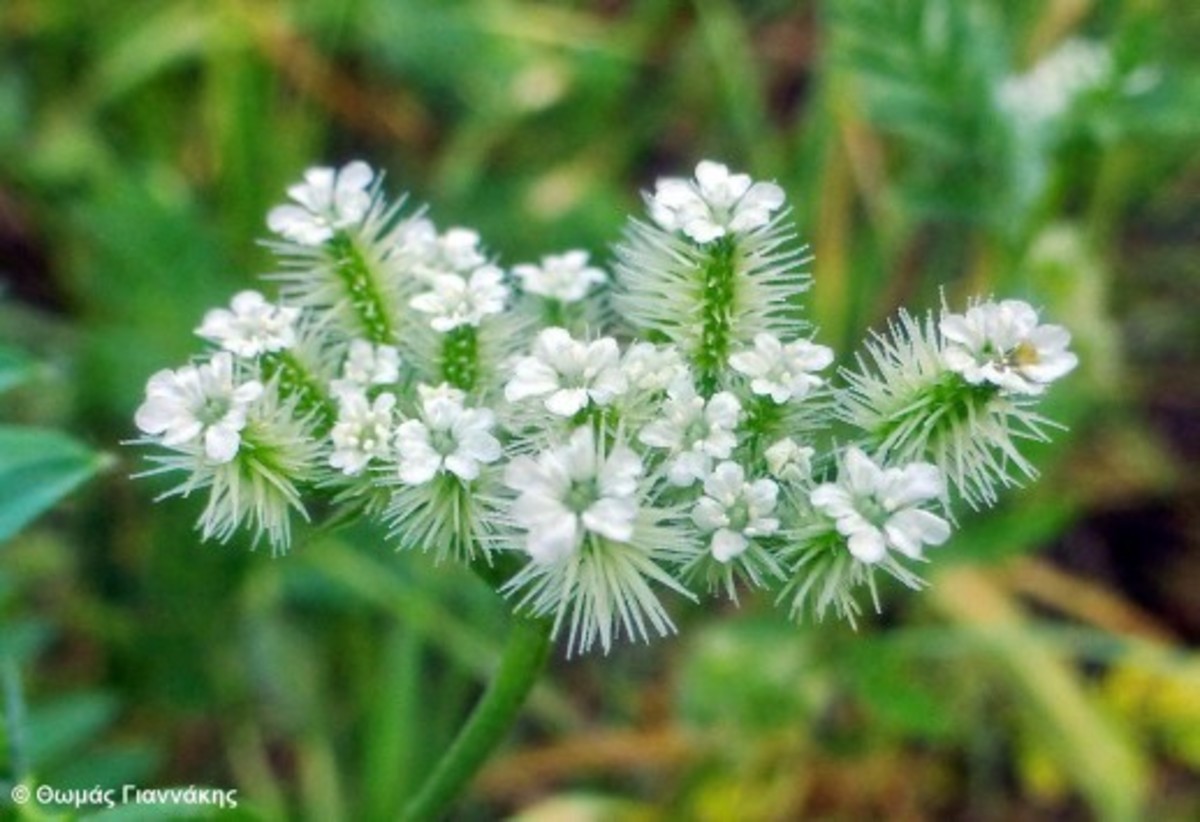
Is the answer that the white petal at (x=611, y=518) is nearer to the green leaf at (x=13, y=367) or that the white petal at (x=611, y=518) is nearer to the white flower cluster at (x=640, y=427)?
the white flower cluster at (x=640, y=427)

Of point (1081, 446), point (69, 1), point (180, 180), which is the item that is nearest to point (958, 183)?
point (1081, 446)

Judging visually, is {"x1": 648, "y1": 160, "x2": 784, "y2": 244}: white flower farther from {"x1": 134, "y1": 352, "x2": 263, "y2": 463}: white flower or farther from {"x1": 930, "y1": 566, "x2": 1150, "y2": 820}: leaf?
{"x1": 930, "y1": 566, "x2": 1150, "y2": 820}: leaf

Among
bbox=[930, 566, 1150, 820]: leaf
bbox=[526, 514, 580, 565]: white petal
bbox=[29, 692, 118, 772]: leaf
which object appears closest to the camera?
bbox=[526, 514, 580, 565]: white petal

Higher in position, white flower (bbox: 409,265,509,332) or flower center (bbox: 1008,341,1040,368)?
white flower (bbox: 409,265,509,332)

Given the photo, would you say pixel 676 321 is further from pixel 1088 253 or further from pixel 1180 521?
pixel 1180 521

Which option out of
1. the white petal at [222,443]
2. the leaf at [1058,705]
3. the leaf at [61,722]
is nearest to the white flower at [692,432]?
the white petal at [222,443]

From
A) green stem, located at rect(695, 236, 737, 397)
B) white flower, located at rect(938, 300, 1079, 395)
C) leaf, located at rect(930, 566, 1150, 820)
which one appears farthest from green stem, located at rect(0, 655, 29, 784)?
leaf, located at rect(930, 566, 1150, 820)
